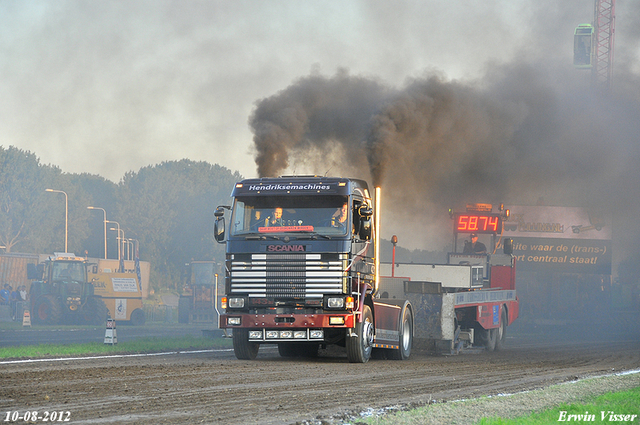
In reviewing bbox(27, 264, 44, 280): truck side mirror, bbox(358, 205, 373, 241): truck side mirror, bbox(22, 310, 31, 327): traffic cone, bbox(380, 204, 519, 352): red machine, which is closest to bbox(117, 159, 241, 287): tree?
bbox(27, 264, 44, 280): truck side mirror

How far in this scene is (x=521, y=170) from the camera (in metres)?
37.1

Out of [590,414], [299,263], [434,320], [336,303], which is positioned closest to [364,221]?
[299,263]

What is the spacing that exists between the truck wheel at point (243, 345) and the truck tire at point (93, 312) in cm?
2511

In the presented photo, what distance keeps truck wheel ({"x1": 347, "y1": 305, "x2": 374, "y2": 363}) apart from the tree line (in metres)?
57.9

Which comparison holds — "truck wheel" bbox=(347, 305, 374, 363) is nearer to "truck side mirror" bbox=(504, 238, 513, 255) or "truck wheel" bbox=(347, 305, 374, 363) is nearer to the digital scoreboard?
"truck side mirror" bbox=(504, 238, 513, 255)

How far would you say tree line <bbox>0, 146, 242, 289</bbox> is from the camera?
2854 inches

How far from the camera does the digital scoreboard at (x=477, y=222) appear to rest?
1027 inches

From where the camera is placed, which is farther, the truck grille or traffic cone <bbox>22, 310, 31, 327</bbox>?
traffic cone <bbox>22, 310, 31, 327</bbox>

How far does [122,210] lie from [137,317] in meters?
55.6

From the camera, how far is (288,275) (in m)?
15.1

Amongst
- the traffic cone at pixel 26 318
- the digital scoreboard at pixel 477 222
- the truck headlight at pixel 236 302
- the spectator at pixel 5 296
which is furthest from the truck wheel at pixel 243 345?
the spectator at pixel 5 296

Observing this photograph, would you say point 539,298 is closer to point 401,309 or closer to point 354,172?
point 354,172

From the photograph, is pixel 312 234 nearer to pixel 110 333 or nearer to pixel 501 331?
pixel 110 333

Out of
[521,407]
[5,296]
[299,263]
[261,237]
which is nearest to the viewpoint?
[521,407]
